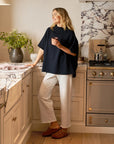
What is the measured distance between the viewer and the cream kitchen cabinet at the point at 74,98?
3.67 metres

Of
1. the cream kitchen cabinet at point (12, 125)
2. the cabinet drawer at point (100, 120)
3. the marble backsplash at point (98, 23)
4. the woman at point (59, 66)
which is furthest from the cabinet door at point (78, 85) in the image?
the cream kitchen cabinet at point (12, 125)

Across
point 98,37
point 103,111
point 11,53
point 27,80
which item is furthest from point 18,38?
point 103,111

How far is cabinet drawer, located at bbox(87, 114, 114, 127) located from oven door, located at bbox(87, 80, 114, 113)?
0.07 meters

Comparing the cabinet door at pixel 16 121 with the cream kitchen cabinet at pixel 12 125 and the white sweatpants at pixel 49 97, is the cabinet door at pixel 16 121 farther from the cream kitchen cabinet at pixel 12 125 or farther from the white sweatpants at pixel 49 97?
the white sweatpants at pixel 49 97

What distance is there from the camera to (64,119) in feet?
11.6

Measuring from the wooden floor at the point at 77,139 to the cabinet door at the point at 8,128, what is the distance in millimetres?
930

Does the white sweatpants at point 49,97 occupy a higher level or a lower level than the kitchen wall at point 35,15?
lower

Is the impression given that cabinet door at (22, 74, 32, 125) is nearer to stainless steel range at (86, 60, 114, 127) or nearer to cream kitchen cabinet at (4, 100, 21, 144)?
cream kitchen cabinet at (4, 100, 21, 144)

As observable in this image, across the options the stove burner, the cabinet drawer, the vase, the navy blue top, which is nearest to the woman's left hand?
the navy blue top

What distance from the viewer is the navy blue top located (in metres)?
3.37

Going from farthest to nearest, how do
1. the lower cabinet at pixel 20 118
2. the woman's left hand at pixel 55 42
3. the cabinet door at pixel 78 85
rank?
the cabinet door at pixel 78 85
the woman's left hand at pixel 55 42
the lower cabinet at pixel 20 118

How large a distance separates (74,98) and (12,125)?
4.14 ft

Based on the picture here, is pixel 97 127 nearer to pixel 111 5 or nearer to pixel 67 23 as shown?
pixel 67 23

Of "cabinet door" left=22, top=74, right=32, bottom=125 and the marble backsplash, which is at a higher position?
the marble backsplash
